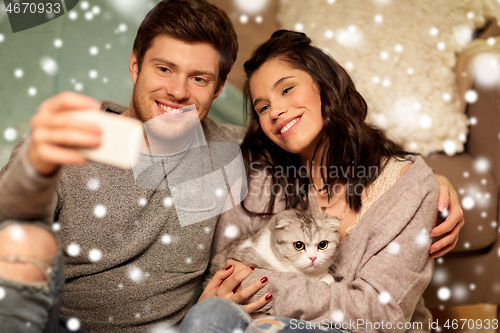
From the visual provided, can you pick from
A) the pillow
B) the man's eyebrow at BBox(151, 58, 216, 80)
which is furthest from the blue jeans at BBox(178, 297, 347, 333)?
the pillow

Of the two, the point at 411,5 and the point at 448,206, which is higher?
the point at 411,5

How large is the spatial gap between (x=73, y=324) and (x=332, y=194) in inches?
34.3

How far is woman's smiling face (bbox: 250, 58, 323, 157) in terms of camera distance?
3.35ft

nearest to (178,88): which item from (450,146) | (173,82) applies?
(173,82)

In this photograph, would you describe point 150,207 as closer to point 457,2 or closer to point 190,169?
point 190,169

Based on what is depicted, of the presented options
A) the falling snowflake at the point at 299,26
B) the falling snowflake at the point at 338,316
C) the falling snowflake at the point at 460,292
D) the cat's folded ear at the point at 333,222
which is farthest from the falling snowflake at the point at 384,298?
the falling snowflake at the point at 299,26

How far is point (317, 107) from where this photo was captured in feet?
3.51

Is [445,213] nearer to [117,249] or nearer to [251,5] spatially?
[117,249]

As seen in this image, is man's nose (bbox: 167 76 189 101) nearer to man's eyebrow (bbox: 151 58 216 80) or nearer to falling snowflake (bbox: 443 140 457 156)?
man's eyebrow (bbox: 151 58 216 80)

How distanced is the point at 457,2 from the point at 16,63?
1.75m

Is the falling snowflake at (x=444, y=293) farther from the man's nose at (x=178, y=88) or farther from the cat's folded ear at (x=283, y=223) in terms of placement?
the man's nose at (x=178, y=88)

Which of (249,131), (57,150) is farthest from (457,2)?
(57,150)

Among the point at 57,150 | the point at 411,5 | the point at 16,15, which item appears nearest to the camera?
the point at 57,150

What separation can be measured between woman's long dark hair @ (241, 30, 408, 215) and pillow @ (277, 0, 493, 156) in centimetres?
22
